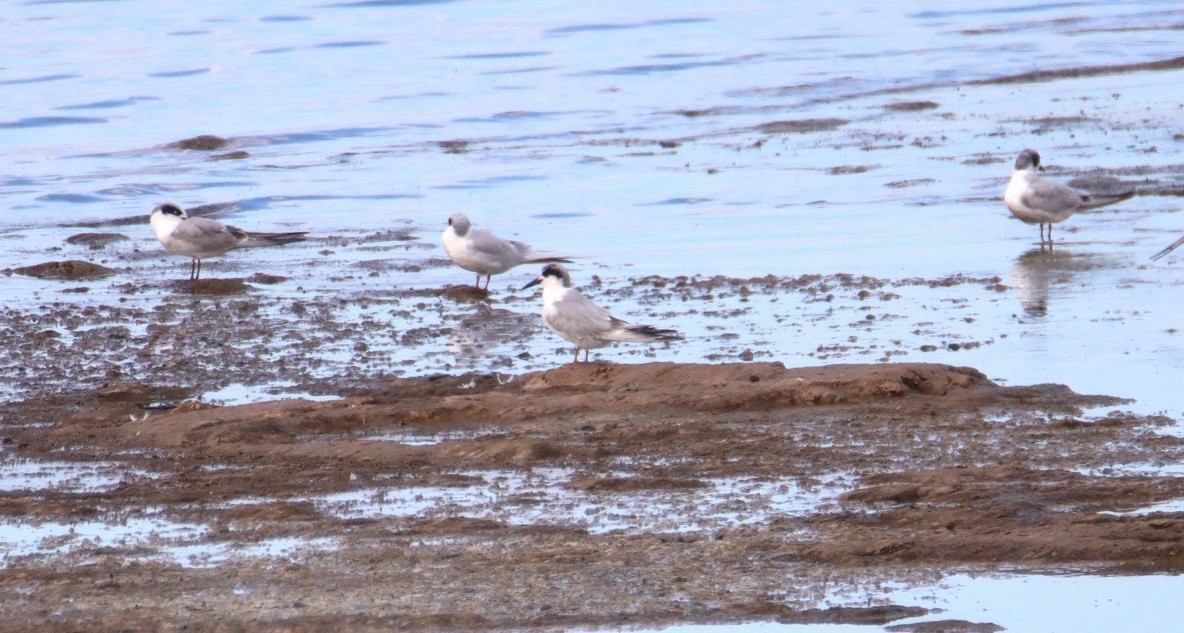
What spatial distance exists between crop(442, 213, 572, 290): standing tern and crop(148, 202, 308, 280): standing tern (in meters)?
1.74

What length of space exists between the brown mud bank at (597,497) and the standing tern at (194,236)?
4.64 meters

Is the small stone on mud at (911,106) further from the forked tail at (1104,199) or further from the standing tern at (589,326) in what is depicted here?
the standing tern at (589,326)

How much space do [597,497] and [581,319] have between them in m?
3.02

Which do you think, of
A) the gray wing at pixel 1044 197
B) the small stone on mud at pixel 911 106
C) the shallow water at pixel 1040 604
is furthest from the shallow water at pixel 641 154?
the shallow water at pixel 1040 604

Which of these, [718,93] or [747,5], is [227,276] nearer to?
[718,93]

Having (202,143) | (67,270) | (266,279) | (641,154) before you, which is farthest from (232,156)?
(266,279)

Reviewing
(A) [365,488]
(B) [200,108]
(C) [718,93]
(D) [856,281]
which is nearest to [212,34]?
(B) [200,108]

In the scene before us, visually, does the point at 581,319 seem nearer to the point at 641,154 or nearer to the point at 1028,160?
the point at 1028,160

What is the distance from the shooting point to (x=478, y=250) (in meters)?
11.9

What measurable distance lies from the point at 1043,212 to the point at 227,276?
555 centimetres

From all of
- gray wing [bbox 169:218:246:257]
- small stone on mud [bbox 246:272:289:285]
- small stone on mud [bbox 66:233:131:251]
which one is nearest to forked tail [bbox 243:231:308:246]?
gray wing [bbox 169:218:246:257]

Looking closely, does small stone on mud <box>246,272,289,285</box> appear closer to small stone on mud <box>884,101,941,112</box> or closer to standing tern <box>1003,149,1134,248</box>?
standing tern <box>1003,149,1134,248</box>

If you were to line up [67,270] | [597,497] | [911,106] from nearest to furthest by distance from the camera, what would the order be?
[597,497], [67,270], [911,106]

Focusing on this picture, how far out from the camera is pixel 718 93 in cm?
2397
